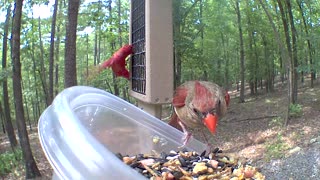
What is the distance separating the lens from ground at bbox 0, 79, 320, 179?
638 centimetres

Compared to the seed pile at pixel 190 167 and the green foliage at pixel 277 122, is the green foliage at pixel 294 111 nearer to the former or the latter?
the green foliage at pixel 277 122

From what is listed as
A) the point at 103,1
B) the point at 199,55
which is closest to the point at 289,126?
the point at 199,55

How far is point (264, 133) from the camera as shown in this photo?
8484 millimetres

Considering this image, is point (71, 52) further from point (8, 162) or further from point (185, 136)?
point (8, 162)

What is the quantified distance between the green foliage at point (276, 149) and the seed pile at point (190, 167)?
187 inches

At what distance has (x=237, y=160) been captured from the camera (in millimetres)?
1566

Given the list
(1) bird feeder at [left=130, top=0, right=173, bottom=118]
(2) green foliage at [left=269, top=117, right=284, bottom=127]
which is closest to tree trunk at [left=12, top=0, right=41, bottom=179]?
(2) green foliage at [left=269, top=117, right=284, bottom=127]

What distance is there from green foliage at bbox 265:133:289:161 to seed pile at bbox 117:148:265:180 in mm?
4742

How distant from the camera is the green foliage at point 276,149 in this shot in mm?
6090

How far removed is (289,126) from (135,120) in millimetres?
7122

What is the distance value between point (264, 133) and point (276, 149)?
6.80 feet

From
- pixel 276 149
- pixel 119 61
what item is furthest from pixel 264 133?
pixel 119 61

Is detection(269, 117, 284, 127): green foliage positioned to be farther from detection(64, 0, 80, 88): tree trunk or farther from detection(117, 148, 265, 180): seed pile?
detection(117, 148, 265, 180): seed pile

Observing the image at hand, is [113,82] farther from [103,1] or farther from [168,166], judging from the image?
[168,166]
